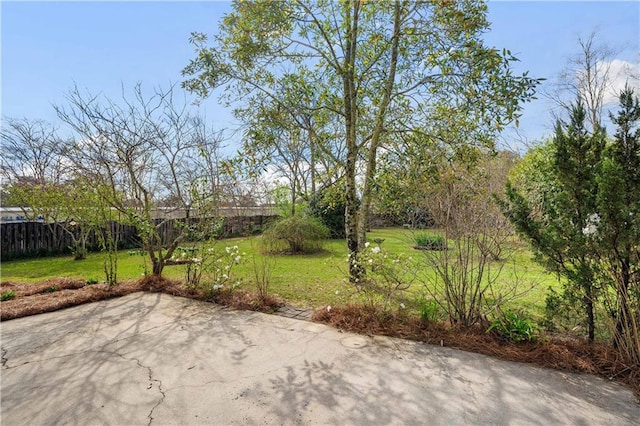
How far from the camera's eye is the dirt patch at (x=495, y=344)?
2906 millimetres

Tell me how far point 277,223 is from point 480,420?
356 inches

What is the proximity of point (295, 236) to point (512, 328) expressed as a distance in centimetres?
771

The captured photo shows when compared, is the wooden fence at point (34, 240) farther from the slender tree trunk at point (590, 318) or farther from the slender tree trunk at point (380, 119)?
the slender tree trunk at point (590, 318)

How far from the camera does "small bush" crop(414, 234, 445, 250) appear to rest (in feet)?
13.0

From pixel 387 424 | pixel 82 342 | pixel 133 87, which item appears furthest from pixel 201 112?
pixel 387 424

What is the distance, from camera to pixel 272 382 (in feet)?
9.25

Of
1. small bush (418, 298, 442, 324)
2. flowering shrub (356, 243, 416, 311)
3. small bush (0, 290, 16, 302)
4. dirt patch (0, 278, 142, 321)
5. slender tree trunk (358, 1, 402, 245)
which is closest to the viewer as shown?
small bush (418, 298, 442, 324)

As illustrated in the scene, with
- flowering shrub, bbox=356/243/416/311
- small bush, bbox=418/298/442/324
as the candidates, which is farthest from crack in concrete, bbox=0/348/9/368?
small bush, bbox=418/298/442/324

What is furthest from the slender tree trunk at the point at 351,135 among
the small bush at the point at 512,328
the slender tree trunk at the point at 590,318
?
the slender tree trunk at the point at 590,318

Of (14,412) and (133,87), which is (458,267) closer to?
(14,412)

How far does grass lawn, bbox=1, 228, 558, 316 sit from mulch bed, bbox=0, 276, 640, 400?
0.57 metres

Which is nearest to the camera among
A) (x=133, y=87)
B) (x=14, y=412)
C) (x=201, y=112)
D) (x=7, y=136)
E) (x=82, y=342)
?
(x=14, y=412)

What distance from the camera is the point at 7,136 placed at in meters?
10.8

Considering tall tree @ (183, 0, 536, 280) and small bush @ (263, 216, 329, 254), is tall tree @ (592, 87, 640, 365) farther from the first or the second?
small bush @ (263, 216, 329, 254)
